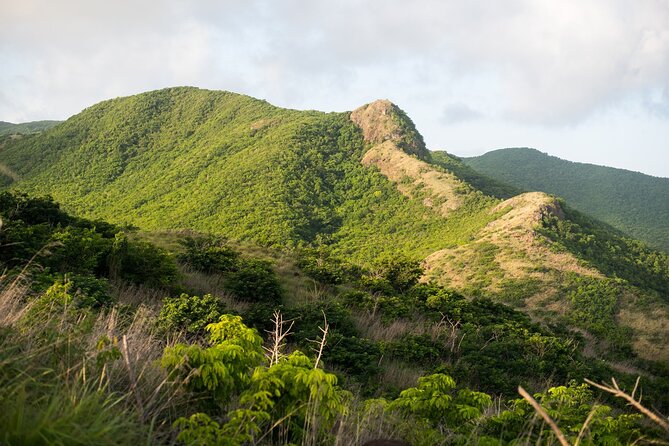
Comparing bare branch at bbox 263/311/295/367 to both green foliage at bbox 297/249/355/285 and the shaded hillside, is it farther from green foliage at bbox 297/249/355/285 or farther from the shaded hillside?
the shaded hillside

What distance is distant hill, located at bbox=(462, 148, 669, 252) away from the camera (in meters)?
91.6

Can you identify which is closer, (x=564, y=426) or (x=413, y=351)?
(x=564, y=426)

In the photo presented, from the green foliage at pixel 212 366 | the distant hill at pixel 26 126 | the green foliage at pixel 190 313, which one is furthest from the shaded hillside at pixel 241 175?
the distant hill at pixel 26 126

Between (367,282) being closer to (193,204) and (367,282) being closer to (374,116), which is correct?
(193,204)

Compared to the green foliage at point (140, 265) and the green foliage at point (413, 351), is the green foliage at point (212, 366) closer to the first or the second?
the green foliage at point (413, 351)

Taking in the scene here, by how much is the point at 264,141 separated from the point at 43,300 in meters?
67.8

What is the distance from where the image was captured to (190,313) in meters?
7.45

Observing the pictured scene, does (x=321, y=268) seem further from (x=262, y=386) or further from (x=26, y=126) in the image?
(x=26, y=126)

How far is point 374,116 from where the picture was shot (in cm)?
7612

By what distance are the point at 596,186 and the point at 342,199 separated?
8762 cm

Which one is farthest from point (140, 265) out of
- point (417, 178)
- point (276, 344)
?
point (417, 178)

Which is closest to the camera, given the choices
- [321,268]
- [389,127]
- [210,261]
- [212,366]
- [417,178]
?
[212,366]

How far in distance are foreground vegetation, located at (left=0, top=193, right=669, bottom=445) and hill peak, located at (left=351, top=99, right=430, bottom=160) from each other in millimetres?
54665

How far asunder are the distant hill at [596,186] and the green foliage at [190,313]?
86.5 metres
